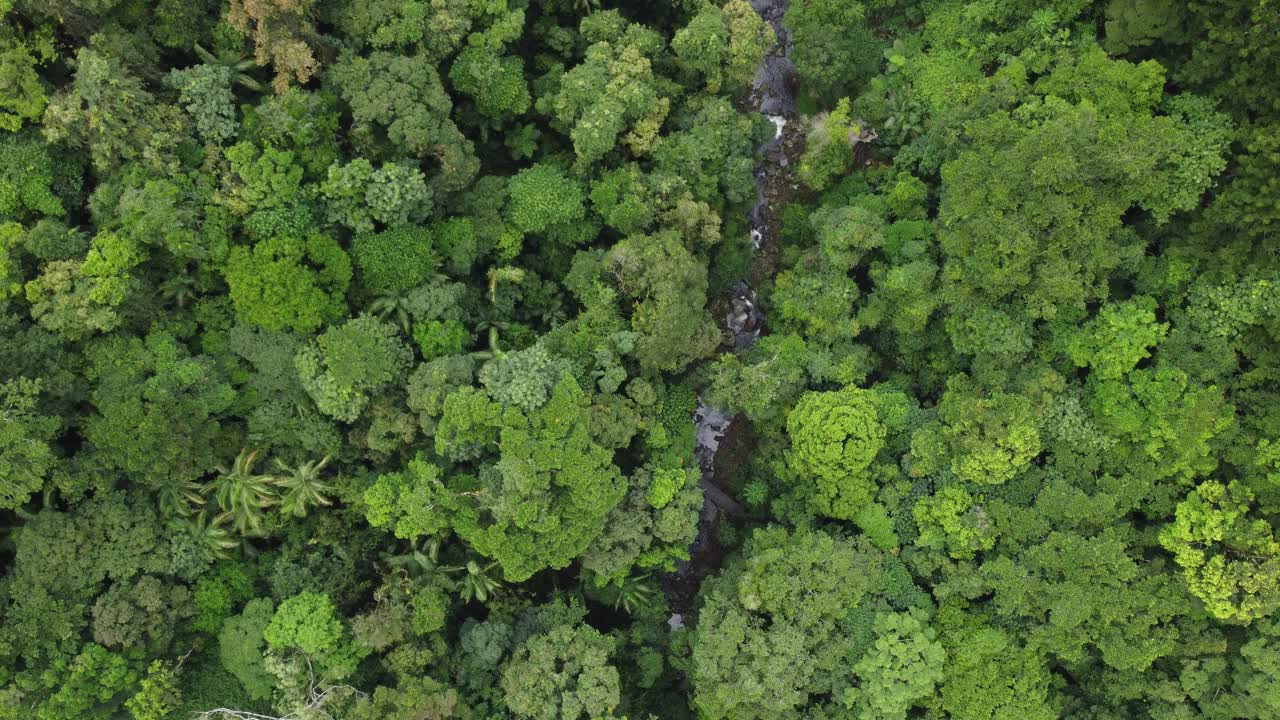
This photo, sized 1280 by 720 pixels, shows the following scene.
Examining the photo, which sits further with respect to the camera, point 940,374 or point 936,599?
point 940,374

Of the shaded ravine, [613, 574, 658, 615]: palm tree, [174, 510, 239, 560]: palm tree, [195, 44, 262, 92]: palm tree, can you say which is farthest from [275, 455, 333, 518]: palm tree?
the shaded ravine

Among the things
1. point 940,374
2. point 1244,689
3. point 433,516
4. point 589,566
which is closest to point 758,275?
point 940,374

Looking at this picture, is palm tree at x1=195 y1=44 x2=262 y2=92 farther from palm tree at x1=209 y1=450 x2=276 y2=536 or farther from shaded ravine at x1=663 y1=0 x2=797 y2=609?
shaded ravine at x1=663 y1=0 x2=797 y2=609

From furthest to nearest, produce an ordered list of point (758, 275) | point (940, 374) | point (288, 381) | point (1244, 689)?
point (758, 275) < point (940, 374) < point (288, 381) < point (1244, 689)

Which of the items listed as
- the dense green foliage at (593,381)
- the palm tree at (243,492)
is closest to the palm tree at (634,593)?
the dense green foliage at (593,381)

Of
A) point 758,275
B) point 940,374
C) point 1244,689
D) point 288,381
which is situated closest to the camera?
point 1244,689

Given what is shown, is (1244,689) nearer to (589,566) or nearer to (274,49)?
(589,566)

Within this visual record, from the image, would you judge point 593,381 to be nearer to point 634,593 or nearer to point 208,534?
point 634,593
